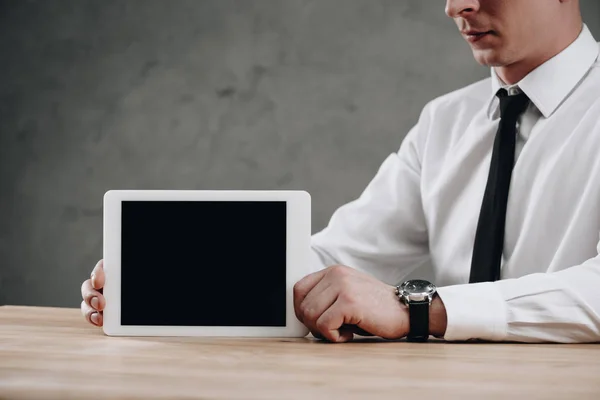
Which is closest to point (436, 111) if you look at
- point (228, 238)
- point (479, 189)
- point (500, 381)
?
point (479, 189)

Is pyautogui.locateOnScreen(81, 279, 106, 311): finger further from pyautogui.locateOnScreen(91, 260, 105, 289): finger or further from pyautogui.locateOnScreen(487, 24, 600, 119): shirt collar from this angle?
pyautogui.locateOnScreen(487, 24, 600, 119): shirt collar

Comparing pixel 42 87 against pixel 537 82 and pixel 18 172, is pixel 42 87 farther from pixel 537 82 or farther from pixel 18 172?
pixel 537 82

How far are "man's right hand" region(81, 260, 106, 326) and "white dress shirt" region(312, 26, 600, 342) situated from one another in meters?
0.48

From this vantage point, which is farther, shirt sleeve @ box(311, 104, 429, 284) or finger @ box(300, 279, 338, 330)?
shirt sleeve @ box(311, 104, 429, 284)

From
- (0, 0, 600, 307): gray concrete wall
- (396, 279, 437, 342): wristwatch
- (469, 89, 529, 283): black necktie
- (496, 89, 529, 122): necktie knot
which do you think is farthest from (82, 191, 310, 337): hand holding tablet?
(0, 0, 600, 307): gray concrete wall

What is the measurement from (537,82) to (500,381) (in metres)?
0.81

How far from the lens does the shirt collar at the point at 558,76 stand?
1424 millimetres

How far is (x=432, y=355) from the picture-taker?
36.4 inches

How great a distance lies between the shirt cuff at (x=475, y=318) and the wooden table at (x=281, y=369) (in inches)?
0.9

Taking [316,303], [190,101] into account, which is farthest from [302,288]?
[190,101]

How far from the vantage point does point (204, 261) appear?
1.04 meters

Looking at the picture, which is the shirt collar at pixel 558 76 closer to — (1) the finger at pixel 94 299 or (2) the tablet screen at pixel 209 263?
(2) the tablet screen at pixel 209 263

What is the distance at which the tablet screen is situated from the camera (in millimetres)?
1042

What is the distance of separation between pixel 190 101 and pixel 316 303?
165 centimetres
